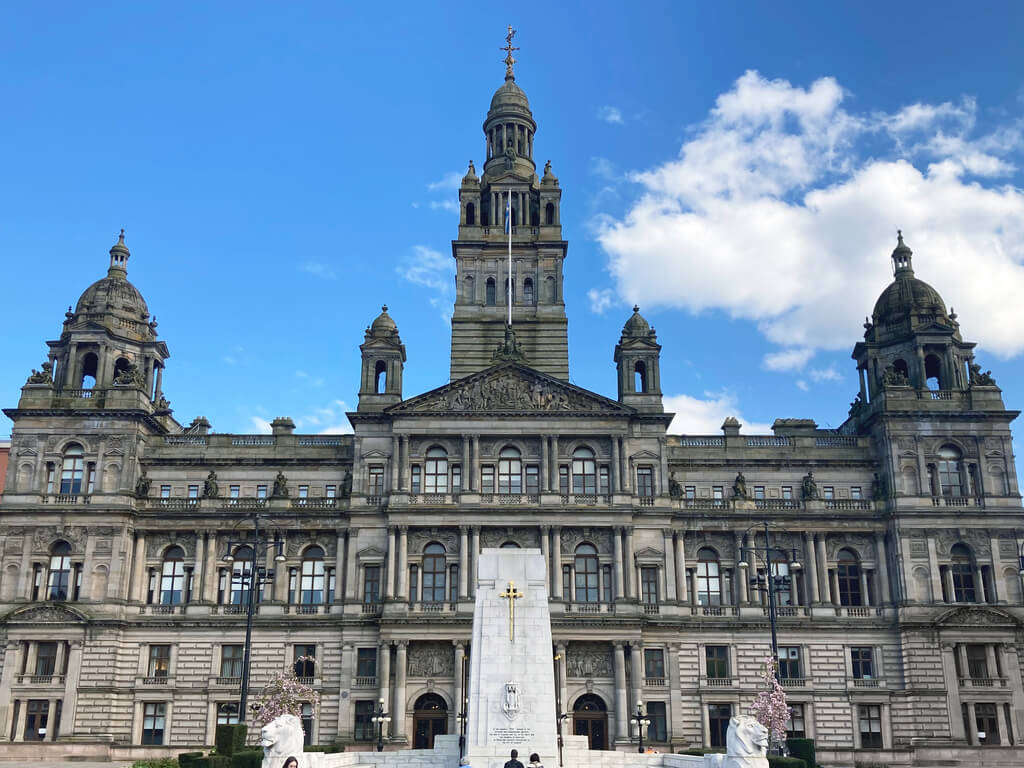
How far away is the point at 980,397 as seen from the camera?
64.6 m

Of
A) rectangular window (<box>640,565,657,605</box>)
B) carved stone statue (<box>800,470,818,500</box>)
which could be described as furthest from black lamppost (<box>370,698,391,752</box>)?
carved stone statue (<box>800,470,818,500</box>)

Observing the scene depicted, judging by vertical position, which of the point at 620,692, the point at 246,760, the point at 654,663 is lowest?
the point at 246,760

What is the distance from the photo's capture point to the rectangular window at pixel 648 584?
2426 inches

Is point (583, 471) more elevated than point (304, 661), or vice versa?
point (583, 471)

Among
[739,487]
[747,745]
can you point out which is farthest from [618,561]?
[747,745]

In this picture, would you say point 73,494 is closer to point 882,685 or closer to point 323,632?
point 323,632

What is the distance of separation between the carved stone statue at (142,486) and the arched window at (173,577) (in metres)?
3.77

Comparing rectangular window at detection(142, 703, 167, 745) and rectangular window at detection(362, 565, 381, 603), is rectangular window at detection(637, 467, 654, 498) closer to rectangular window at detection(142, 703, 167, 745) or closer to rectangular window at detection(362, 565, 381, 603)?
rectangular window at detection(362, 565, 381, 603)

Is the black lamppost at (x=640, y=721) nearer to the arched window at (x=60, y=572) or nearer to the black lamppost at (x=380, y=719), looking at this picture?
the black lamppost at (x=380, y=719)

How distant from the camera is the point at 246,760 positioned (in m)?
38.8

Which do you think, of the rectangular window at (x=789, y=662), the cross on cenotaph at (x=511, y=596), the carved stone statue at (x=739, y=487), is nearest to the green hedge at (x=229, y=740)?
the cross on cenotaph at (x=511, y=596)

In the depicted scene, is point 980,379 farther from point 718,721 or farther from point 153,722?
point 153,722

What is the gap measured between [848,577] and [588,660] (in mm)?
16683

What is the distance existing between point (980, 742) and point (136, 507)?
164ft
